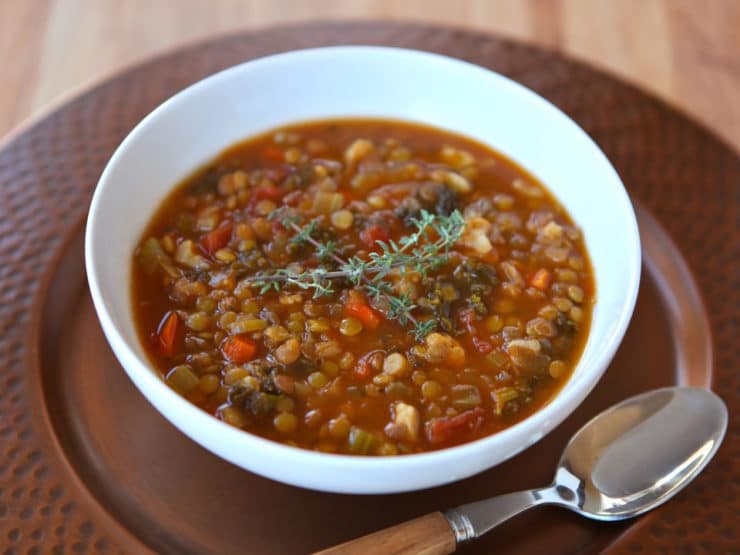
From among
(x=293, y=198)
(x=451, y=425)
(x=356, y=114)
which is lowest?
(x=451, y=425)

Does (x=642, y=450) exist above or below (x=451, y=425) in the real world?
below

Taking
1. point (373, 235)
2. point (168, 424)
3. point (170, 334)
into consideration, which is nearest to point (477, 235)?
point (373, 235)

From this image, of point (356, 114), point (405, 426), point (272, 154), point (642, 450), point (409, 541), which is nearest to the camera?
point (409, 541)

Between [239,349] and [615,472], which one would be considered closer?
[615,472]

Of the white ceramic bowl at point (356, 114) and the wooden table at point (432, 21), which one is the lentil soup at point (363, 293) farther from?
the wooden table at point (432, 21)

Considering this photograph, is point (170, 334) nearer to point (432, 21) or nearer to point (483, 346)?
point (483, 346)

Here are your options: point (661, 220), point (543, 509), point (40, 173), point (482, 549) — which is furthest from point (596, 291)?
point (40, 173)

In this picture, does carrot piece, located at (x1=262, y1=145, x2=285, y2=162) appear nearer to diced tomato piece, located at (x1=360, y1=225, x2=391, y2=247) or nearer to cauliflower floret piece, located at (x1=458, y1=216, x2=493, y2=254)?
diced tomato piece, located at (x1=360, y1=225, x2=391, y2=247)

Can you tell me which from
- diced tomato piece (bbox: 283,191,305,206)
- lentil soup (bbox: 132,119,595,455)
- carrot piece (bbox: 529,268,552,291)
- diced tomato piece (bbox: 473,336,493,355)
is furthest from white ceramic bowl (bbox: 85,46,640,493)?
diced tomato piece (bbox: 283,191,305,206)
